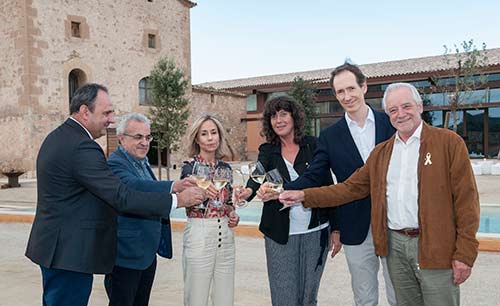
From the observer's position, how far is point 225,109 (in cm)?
2805

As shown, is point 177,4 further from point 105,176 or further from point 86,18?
point 105,176

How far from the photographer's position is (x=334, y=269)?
16.1 ft

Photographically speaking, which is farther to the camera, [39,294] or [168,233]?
[39,294]

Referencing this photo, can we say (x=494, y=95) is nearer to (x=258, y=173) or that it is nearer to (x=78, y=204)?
(x=258, y=173)

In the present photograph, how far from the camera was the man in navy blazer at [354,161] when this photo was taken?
2803 millimetres

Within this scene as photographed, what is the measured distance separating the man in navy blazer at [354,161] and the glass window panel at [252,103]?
27.8 meters

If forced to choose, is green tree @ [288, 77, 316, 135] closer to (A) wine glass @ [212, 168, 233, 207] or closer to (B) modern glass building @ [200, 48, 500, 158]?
(B) modern glass building @ [200, 48, 500, 158]

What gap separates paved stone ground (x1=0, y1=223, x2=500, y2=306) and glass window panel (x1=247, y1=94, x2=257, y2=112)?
25.1 m

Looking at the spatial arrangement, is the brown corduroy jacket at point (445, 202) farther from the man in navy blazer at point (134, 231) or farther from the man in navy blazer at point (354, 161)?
the man in navy blazer at point (134, 231)

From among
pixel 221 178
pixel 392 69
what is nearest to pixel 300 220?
pixel 221 178

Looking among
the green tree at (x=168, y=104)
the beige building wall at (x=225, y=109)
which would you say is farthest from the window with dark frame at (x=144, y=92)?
the green tree at (x=168, y=104)

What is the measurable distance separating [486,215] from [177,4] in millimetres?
20161

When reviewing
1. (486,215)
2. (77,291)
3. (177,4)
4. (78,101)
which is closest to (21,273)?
(77,291)

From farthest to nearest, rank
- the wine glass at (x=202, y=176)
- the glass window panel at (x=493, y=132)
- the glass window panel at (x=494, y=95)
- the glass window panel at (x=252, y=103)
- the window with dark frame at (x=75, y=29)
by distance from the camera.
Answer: the glass window panel at (x=252, y=103), the glass window panel at (x=493, y=132), the glass window panel at (x=494, y=95), the window with dark frame at (x=75, y=29), the wine glass at (x=202, y=176)
